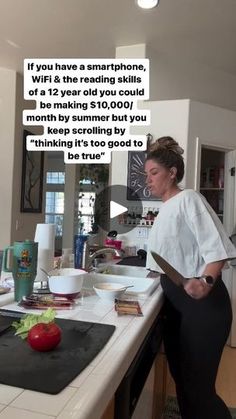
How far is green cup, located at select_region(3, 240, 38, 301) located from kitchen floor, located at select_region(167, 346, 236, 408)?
1.22 m

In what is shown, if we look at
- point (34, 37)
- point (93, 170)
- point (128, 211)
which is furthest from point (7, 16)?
point (93, 170)

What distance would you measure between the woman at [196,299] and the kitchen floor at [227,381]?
0.71 m

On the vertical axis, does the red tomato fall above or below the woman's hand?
below

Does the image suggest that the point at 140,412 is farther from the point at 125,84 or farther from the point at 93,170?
the point at 93,170

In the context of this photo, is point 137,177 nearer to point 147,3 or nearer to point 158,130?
point 158,130

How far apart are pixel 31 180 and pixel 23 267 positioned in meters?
2.76

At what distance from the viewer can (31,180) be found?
377cm

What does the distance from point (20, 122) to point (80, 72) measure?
3.74ft

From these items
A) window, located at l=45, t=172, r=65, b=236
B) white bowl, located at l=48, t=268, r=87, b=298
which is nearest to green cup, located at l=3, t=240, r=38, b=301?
white bowl, located at l=48, t=268, r=87, b=298

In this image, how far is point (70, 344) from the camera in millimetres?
804

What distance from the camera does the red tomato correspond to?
Answer: 0.74 m

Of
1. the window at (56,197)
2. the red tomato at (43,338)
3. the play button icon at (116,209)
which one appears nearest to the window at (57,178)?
the window at (56,197)

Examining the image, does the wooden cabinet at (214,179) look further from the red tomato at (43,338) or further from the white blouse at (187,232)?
the red tomato at (43,338)

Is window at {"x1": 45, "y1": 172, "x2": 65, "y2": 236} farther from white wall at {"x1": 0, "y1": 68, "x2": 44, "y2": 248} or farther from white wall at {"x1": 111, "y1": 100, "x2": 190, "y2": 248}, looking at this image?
white wall at {"x1": 111, "y1": 100, "x2": 190, "y2": 248}
